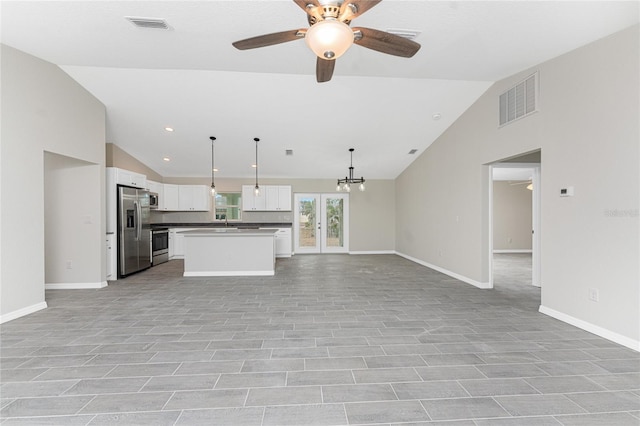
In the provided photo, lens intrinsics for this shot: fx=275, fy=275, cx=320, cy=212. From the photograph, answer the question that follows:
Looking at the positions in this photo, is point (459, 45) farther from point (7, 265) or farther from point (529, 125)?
point (7, 265)

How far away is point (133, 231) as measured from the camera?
5496 mm

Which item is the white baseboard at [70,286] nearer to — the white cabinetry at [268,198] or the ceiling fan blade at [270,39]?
the white cabinetry at [268,198]

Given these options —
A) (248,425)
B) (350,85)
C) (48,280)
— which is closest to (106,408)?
(248,425)

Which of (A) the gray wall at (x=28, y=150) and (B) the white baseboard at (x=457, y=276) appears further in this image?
(B) the white baseboard at (x=457, y=276)

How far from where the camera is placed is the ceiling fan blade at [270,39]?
2.00m

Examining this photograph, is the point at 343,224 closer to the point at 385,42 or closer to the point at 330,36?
the point at 385,42

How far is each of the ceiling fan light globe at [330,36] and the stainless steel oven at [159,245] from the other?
6.37 m

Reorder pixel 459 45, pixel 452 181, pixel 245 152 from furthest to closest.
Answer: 1. pixel 245 152
2. pixel 452 181
3. pixel 459 45

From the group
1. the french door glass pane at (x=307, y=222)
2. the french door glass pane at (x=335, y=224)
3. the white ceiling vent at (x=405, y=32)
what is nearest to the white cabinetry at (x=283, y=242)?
the french door glass pane at (x=307, y=222)

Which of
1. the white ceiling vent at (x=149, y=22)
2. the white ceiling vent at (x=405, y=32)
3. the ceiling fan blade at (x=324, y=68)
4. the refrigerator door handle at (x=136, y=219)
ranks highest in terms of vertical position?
the white ceiling vent at (x=149, y=22)

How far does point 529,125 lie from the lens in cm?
356

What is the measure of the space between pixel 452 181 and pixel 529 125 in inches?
73.0

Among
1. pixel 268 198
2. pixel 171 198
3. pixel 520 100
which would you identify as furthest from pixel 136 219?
pixel 520 100

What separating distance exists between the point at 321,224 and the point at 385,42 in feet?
22.5
